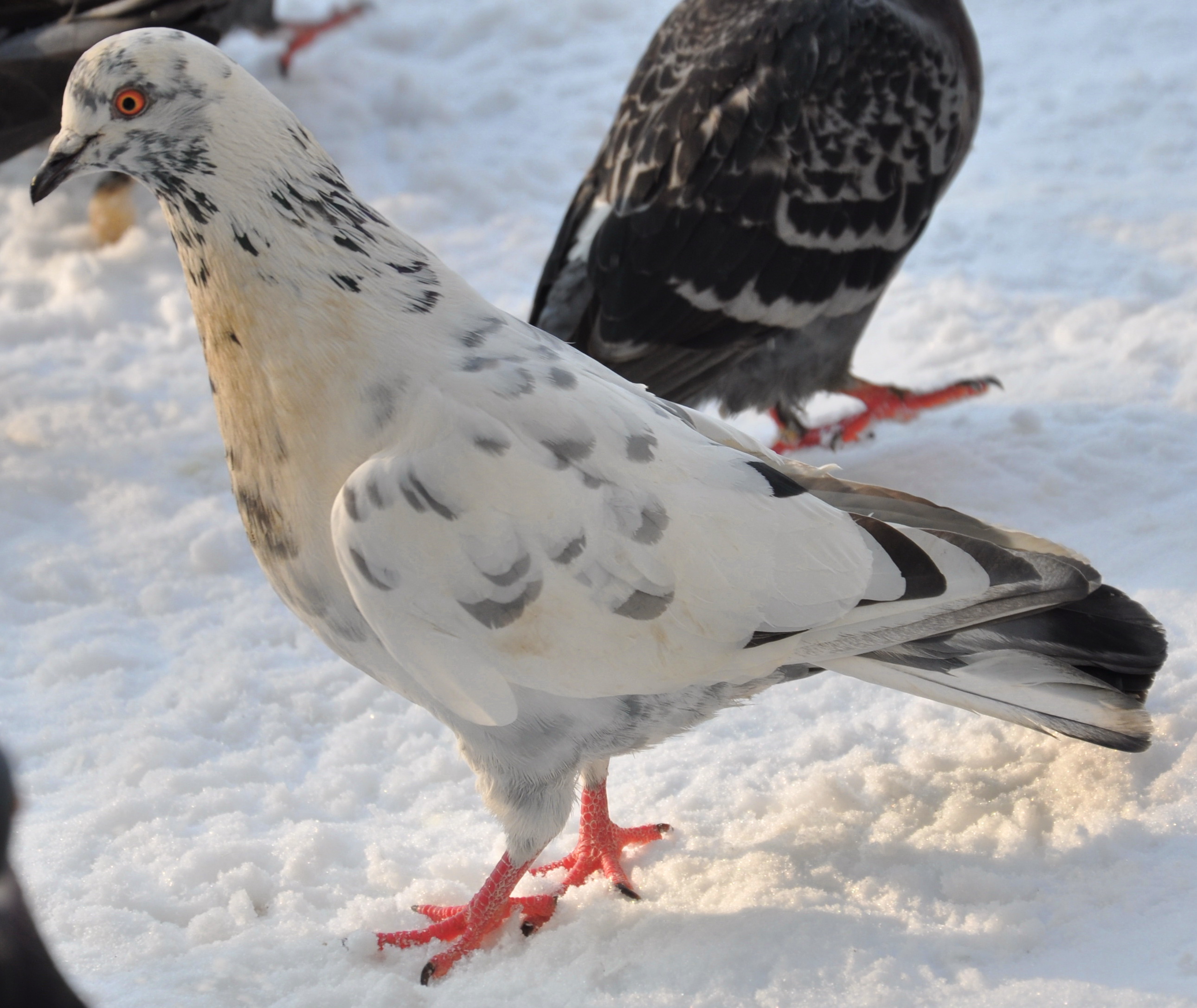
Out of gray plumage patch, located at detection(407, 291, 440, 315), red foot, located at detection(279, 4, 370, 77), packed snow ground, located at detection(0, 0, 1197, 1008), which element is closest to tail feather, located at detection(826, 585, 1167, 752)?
packed snow ground, located at detection(0, 0, 1197, 1008)

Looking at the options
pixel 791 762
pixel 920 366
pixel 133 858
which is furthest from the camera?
pixel 920 366

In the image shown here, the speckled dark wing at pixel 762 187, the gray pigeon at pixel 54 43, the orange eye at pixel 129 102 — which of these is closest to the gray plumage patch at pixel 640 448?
the orange eye at pixel 129 102

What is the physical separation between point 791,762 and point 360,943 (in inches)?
42.0

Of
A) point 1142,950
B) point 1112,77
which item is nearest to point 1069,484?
point 1142,950

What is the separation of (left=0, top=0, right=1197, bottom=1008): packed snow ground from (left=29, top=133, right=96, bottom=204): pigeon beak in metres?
1.39

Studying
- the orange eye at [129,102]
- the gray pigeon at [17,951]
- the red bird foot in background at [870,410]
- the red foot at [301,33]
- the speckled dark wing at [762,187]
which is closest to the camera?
the gray pigeon at [17,951]

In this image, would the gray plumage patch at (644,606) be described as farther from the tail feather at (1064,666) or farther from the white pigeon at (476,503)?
the tail feather at (1064,666)

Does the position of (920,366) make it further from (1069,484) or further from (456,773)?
(456,773)

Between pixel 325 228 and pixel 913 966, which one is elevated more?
pixel 325 228

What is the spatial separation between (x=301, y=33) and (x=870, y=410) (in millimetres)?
3777

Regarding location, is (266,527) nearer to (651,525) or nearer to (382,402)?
(382,402)

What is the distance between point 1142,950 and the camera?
83.1 inches

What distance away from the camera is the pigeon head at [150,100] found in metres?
1.89

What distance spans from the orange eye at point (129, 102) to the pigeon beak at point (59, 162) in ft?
0.25
